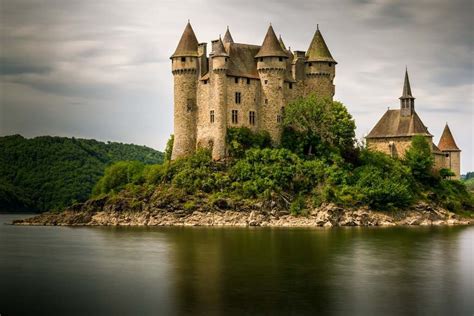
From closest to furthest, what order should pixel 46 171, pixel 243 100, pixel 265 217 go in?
pixel 265 217 → pixel 243 100 → pixel 46 171

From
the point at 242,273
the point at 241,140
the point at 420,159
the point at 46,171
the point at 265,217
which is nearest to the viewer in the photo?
the point at 242,273

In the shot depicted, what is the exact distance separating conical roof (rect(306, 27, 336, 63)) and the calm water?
64.8ft

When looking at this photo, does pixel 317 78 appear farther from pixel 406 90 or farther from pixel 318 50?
pixel 406 90

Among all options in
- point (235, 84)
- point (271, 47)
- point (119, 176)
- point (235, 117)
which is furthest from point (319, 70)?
point (119, 176)

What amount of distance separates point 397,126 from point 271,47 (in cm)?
1571

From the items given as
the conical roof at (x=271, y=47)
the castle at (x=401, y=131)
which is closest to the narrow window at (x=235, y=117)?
the conical roof at (x=271, y=47)

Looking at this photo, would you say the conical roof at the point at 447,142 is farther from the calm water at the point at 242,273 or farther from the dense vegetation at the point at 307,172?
the calm water at the point at 242,273

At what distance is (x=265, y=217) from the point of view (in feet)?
205

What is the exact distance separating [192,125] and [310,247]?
81.5 feet

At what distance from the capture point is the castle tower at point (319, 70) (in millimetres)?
70938

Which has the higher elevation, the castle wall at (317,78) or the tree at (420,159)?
the castle wall at (317,78)

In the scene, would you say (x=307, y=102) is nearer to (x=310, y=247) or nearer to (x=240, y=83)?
(x=240, y=83)

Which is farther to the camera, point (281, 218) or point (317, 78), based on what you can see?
point (317, 78)

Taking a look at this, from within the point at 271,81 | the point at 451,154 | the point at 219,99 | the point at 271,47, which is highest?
the point at 271,47
